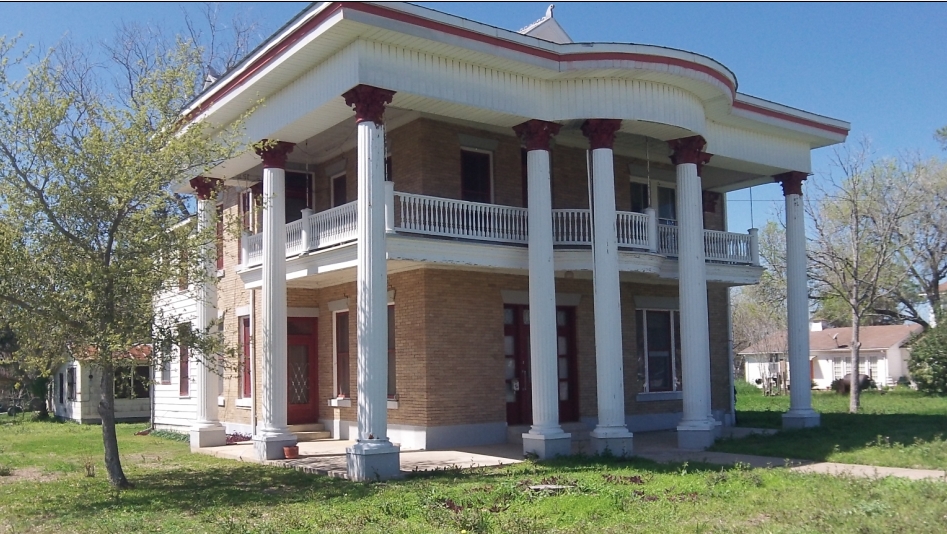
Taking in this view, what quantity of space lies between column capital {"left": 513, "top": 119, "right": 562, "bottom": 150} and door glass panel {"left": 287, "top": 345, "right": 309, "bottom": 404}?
26.6ft

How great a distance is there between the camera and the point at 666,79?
1592cm

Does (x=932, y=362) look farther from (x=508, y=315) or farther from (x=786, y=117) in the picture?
(x=508, y=315)

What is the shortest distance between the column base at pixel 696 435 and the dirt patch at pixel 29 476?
11253 mm

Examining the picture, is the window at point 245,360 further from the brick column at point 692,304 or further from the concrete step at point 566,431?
the brick column at point 692,304

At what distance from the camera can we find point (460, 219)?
15961mm

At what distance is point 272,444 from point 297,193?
6.66m

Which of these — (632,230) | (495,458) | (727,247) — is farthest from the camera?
(727,247)

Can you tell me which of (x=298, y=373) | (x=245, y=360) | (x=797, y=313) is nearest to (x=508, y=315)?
(x=298, y=373)

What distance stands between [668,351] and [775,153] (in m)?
5.39

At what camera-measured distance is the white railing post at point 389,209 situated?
14703 millimetres

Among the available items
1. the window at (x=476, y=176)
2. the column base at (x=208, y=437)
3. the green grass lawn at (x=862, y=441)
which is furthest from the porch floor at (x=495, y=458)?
the window at (x=476, y=176)

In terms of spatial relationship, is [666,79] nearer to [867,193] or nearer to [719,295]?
[719,295]

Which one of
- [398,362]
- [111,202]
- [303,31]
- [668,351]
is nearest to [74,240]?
[111,202]

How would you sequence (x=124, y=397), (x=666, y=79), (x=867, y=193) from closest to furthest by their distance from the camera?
(x=666, y=79)
(x=867, y=193)
(x=124, y=397)
